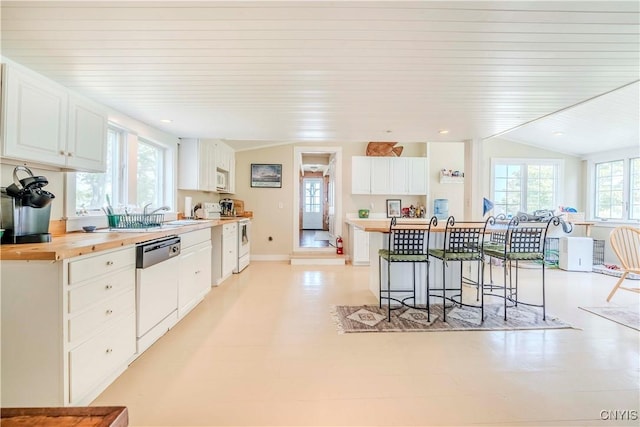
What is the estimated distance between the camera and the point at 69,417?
1.88 ft

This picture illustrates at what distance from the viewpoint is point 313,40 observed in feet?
6.01

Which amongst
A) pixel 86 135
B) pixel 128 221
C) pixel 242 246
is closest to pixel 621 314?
pixel 242 246

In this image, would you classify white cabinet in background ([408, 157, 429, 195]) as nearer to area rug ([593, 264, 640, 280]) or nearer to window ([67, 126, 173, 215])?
area rug ([593, 264, 640, 280])

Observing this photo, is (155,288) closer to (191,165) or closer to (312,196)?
(191,165)

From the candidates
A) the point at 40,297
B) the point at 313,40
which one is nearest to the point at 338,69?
the point at 313,40

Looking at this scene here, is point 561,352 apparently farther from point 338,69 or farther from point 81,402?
point 81,402

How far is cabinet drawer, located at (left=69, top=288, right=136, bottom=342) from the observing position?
1601 mm

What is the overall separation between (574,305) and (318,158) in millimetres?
6722

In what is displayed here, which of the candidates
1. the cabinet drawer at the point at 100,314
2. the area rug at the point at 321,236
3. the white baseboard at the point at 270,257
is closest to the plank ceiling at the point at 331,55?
the cabinet drawer at the point at 100,314

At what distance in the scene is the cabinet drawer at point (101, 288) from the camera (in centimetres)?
160

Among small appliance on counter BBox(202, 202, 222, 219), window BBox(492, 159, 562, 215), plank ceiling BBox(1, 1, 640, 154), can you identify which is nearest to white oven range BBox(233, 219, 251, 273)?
small appliance on counter BBox(202, 202, 222, 219)

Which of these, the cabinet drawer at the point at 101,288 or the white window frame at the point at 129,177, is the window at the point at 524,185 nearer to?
the white window frame at the point at 129,177

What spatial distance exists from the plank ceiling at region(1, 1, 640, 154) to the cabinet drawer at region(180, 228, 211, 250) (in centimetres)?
132

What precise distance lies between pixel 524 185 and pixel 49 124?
7836mm
